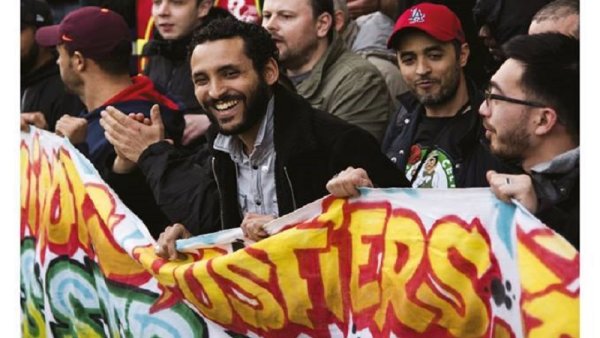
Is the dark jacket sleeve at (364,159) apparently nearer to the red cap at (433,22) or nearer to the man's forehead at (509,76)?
the man's forehead at (509,76)

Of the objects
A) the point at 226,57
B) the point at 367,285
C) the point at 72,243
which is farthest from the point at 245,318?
the point at 72,243

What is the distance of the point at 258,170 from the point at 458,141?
2.66ft

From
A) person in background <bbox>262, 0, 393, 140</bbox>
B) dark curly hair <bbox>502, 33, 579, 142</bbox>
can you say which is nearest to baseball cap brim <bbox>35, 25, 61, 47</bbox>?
person in background <bbox>262, 0, 393, 140</bbox>

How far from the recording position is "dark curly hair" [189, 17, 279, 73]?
5582mm

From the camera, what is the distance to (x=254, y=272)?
509 centimetres

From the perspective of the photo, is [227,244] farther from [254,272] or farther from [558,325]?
[558,325]

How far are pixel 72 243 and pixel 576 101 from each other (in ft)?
8.93

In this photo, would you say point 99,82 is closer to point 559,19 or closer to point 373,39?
point 373,39

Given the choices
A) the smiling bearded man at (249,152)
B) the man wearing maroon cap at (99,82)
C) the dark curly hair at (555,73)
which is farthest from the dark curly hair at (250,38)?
the dark curly hair at (555,73)

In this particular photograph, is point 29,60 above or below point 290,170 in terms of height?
above

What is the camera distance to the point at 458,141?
5562 mm

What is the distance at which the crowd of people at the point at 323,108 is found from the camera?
15.0 ft

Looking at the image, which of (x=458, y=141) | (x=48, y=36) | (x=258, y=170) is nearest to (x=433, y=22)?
(x=458, y=141)

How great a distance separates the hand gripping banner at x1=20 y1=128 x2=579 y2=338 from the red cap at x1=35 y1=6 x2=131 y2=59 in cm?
64
